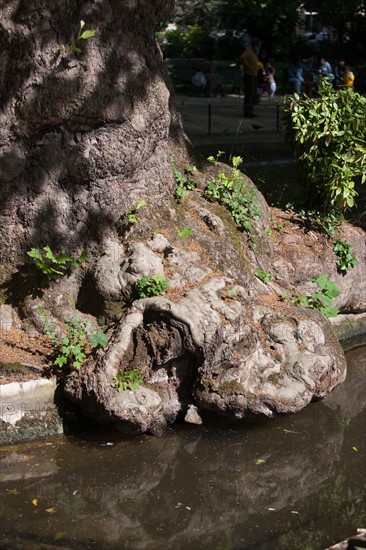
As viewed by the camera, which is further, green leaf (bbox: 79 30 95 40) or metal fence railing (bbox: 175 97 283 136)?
metal fence railing (bbox: 175 97 283 136)

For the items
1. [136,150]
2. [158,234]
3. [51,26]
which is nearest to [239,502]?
[158,234]

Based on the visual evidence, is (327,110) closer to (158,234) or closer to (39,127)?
(158,234)

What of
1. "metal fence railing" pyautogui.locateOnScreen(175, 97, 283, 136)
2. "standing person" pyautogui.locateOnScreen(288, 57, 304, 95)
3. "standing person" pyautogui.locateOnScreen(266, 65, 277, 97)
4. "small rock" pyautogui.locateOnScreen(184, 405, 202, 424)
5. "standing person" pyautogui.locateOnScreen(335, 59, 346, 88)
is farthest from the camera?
"standing person" pyautogui.locateOnScreen(266, 65, 277, 97)

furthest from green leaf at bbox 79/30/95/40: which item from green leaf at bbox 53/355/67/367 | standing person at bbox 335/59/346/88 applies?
standing person at bbox 335/59/346/88

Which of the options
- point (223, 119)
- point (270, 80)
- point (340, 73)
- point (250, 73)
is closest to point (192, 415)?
point (223, 119)

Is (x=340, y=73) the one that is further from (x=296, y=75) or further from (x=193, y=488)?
(x=193, y=488)

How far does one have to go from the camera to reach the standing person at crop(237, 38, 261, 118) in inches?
873

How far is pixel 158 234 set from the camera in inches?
376

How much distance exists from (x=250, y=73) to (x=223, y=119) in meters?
2.06

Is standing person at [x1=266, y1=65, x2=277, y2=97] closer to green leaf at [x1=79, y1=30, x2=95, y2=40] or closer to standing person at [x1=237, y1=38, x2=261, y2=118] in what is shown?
standing person at [x1=237, y1=38, x2=261, y2=118]

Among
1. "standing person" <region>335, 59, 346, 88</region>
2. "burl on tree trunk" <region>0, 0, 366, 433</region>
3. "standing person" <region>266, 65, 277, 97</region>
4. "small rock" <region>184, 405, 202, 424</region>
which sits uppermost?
"burl on tree trunk" <region>0, 0, 366, 433</region>

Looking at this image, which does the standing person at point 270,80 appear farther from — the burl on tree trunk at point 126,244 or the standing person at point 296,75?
the burl on tree trunk at point 126,244

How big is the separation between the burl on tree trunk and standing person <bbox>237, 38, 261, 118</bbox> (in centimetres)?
1219

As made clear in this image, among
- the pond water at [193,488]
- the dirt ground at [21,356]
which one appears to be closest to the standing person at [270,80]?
the pond water at [193,488]
